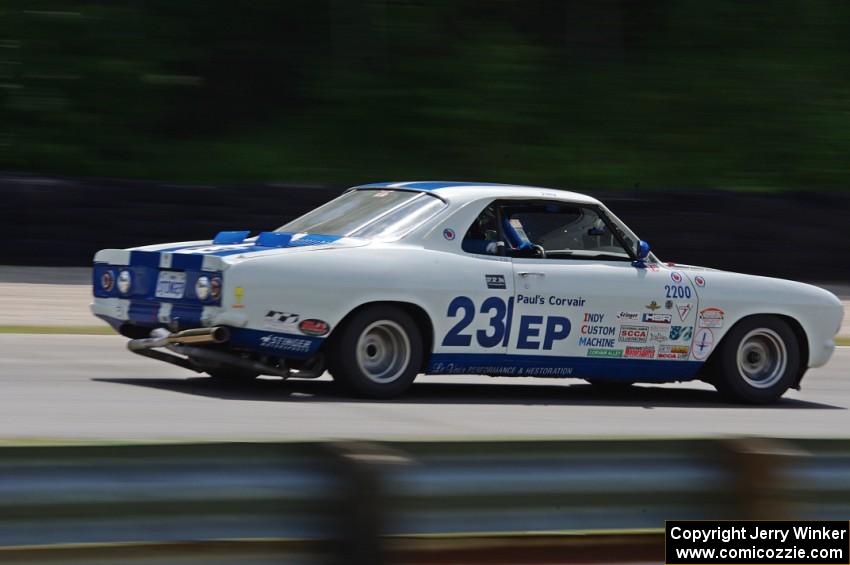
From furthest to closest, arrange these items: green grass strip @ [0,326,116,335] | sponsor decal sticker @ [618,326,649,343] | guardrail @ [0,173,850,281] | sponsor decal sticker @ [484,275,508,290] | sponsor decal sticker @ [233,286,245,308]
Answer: guardrail @ [0,173,850,281], green grass strip @ [0,326,116,335], sponsor decal sticker @ [618,326,649,343], sponsor decal sticker @ [484,275,508,290], sponsor decal sticker @ [233,286,245,308]

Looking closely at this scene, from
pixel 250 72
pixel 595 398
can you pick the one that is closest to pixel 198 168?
pixel 250 72

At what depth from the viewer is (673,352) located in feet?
30.5

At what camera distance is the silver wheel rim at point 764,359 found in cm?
973

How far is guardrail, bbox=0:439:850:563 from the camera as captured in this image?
145 inches

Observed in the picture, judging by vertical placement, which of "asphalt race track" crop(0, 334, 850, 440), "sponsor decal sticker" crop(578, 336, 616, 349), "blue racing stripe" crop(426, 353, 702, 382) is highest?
"sponsor decal sticker" crop(578, 336, 616, 349)

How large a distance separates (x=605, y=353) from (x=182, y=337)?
280cm

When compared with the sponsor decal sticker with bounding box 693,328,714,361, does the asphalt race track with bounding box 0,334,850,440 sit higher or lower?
lower

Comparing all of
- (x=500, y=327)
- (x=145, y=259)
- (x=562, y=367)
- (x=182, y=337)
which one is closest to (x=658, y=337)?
(x=562, y=367)

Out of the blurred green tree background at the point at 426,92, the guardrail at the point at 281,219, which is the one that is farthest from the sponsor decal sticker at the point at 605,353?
the blurred green tree background at the point at 426,92

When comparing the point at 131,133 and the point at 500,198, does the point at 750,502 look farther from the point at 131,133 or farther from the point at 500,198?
the point at 131,133

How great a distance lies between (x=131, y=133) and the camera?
20.4 m

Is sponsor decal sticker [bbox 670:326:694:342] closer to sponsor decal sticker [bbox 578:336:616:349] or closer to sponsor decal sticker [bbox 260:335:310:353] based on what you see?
sponsor decal sticker [bbox 578:336:616:349]

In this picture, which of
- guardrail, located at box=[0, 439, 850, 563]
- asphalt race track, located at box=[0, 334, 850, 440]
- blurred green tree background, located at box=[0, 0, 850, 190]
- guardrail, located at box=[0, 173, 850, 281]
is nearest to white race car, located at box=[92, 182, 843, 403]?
asphalt race track, located at box=[0, 334, 850, 440]

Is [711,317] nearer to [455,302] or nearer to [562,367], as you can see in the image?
[562,367]
